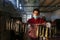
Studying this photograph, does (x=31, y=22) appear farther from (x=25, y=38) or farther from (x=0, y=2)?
(x=0, y=2)

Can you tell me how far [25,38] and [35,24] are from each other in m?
0.32

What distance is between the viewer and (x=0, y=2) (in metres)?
1.77

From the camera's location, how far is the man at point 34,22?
199 cm

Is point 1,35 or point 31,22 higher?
point 31,22

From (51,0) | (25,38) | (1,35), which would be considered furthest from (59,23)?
(1,35)

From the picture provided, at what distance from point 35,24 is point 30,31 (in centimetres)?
13

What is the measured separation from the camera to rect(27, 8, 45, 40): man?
199 centimetres

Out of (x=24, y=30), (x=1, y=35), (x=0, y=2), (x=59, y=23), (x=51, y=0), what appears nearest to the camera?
(x=0, y=2)

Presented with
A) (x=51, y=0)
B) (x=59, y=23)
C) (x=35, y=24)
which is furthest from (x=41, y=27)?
(x=51, y=0)

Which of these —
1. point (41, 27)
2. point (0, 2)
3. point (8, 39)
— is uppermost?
point (0, 2)

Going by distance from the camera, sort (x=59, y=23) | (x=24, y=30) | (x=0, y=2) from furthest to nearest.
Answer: (x=59, y=23), (x=24, y=30), (x=0, y=2)

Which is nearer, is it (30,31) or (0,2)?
(0,2)

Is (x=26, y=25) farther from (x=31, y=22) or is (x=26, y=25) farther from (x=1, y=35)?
(x=1, y=35)

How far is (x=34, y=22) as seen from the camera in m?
2.00
